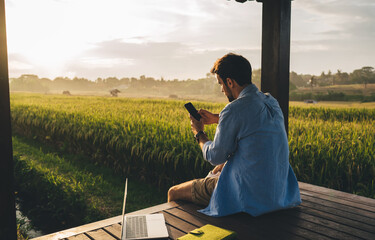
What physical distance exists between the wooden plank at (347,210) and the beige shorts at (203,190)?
3.19 feet

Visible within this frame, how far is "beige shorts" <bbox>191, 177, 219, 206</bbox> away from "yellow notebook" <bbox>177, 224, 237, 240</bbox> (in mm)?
465

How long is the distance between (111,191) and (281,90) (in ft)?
10.4

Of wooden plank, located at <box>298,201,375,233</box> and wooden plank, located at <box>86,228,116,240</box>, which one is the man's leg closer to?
wooden plank, located at <box>86,228,116,240</box>

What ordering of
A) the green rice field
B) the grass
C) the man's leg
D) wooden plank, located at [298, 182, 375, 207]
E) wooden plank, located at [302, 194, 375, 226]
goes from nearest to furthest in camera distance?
1. wooden plank, located at [302, 194, 375, 226]
2. the man's leg
3. wooden plank, located at [298, 182, 375, 207]
4. the green rice field
5. the grass

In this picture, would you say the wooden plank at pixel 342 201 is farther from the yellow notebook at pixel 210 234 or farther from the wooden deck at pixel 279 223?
the yellow notebook at pixel 210 234

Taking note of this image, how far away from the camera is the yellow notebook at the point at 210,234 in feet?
6.76

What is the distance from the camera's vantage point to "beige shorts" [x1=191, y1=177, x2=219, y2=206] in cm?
266

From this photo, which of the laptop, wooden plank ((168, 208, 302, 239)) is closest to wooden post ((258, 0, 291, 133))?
wooden plank ((168, 208, 302, 239))

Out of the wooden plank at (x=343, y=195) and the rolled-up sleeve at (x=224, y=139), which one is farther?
the wooden plank at (x=343, y=195)

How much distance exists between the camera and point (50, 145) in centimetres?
938

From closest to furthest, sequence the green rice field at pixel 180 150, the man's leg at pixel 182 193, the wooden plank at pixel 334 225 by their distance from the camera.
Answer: the wooden plank at pixel 334 225 → the man's leg at pixel 182 193 → the green rice field at pixel 180 150

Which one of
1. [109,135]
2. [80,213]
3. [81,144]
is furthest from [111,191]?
[81,144]

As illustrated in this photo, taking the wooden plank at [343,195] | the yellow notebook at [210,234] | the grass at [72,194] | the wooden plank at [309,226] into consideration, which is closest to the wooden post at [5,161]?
the yellow notebook at [210,234]

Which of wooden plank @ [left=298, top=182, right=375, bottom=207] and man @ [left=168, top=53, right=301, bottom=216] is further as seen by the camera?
wooden plank @ [left=298, top=182, right=375, bottom=207]
